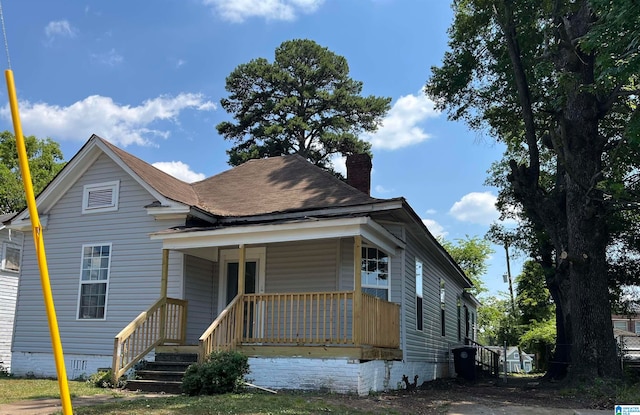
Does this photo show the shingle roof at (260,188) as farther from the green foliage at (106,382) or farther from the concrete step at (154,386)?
the concrete step at (154,386)

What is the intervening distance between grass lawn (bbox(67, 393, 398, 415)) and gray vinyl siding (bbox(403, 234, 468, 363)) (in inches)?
190

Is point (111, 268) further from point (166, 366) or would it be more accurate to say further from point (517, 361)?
point (517, 361)

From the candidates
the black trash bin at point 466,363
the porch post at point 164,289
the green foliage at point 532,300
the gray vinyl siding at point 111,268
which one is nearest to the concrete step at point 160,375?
the porch post at point 164,289

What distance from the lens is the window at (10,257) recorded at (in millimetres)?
20656

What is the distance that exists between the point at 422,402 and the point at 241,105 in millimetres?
29973

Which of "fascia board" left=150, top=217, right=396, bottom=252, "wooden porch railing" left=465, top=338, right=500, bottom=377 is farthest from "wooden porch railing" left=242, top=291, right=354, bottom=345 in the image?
"wooden porch railing" left=465, top=338, right=500, bottom=377

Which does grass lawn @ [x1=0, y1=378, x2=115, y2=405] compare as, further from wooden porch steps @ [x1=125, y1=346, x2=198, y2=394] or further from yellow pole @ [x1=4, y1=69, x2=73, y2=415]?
yellow pole @ [x1=4, y1=69, x2=73, y2=415]

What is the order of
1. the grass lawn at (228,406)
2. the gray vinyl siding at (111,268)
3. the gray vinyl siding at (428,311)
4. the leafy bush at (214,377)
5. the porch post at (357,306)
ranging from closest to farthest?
the grass lawn at (228,406) → the leafy bush at (214,377) → the porch post at (357,306) → the gray vinyl siding at (111,268) → the gray vinyl siding at (428,311)

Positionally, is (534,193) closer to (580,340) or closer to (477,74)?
(580,340)

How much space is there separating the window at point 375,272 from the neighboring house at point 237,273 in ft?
0.10

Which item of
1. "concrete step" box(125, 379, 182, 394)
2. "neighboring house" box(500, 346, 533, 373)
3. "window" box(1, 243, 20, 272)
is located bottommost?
"neighboring house" box(500, 346, 533, 373)

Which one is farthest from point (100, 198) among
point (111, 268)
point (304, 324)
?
point (304, 324)

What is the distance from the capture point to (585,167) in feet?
45.9

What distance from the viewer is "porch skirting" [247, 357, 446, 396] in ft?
32.6
